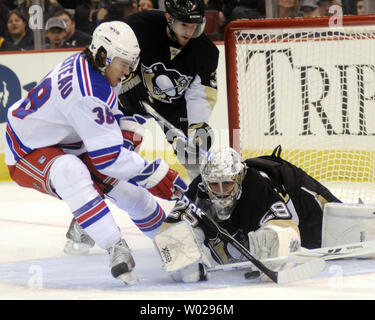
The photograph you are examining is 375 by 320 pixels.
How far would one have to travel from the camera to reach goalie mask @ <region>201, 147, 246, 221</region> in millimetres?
2988

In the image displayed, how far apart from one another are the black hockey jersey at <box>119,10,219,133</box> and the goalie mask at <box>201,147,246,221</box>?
87 centimetres

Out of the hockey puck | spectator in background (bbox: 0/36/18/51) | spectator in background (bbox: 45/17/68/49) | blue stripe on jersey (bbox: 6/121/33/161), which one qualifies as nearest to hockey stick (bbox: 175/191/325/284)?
the hockey puck

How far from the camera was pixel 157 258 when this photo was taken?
11.6 feet

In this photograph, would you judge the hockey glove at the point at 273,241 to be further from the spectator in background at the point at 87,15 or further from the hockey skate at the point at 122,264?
the spectator in background at the point at 87,15

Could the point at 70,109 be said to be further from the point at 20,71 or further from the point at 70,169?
the point at 20,71

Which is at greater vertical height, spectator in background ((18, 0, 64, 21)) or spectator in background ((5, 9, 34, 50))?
spectator in background ((18, 0, 64, 21))

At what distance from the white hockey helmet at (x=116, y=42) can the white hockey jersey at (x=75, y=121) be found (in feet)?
0.29

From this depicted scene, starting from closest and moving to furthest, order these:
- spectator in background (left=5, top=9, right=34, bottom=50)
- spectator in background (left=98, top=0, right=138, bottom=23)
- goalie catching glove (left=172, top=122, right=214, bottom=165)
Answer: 1. goalie catching glove (left=172, top=122, right=214, bottom=165)
2. spectator in background (left=98, top=0, right=138, bottom=23)
3. spectator in background (left=5, top=9, right=34, bottom=50)

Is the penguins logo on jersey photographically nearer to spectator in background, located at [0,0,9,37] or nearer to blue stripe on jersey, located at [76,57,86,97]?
blue stripe on jersey, located at [76,57,86,97]

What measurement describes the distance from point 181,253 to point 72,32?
3.39m

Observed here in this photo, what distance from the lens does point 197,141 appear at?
3807mm

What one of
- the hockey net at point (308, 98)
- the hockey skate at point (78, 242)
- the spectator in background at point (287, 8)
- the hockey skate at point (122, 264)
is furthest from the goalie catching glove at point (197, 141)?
the spectator in background at point (287, 8)

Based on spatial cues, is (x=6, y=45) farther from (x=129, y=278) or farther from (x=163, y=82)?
(x=129, y=278)

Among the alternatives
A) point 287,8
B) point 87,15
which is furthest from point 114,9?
point 287,8
